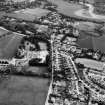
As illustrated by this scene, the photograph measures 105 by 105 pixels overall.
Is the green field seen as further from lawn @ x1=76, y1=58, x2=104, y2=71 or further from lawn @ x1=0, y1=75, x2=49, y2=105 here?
lawn @ x1=76, y1=58, x2=104, y2=71

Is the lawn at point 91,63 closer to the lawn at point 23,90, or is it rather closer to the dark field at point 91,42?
the dark field at point 91,42

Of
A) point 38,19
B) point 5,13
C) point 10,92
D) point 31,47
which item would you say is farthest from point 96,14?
point 10,92

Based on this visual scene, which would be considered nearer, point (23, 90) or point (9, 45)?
point (23, 90)

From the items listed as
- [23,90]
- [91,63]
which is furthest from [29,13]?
[23,90]

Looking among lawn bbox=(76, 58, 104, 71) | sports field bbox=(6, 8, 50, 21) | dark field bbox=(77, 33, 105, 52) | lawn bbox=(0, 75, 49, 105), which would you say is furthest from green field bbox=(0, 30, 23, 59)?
dark field bbox=(77, 33, 105, 52)

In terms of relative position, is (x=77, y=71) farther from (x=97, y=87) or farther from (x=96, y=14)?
(x=96, y=14)

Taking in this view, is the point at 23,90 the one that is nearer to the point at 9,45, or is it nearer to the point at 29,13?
the point at 9,45

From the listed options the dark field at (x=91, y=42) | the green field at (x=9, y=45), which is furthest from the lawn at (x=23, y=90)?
the dark field at (x=91, y=42)
